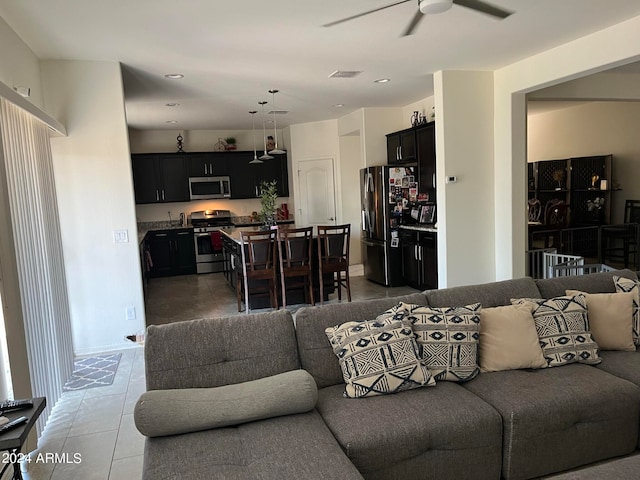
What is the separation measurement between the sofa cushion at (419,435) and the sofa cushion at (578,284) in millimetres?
1122

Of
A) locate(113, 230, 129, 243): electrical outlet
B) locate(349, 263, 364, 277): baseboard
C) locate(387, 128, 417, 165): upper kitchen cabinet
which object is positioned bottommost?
locate(349, 263, 364, 277): baseboard

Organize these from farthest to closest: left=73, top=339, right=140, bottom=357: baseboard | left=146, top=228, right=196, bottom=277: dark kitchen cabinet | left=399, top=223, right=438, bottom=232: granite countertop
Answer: left=146, top=228, right=196, bottom=277: dark kitchen cabinet, left=399, top=223, right=438, bottom=232: granite countertop, left=73, top=339, right=140, bottom=357: baseboard

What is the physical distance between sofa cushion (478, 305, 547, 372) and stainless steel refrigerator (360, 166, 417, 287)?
162 inches

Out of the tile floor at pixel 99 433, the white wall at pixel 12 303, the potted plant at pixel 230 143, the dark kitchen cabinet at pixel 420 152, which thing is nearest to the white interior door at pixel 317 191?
the potted plant at pixel 230 143

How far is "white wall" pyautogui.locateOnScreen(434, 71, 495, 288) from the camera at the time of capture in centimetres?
521

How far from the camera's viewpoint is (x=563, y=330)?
2.56m

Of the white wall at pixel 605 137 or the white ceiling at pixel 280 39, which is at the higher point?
the white ceiling at pixel 280 39

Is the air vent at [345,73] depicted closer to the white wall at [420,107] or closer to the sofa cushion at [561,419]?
the white wall at [420,107]

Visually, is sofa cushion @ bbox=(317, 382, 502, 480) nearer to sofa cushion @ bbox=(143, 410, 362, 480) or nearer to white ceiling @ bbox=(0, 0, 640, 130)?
sofa cushion @ bbox=(143, 410, 362, 480)

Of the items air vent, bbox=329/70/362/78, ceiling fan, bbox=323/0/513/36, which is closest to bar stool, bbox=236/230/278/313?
air vent, bbox=329/70/362/78

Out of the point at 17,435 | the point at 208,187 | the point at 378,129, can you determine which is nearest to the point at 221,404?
the point at 17,435

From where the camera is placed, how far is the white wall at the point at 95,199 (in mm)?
4234

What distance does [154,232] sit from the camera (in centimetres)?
820

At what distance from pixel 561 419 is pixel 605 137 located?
7.93m
